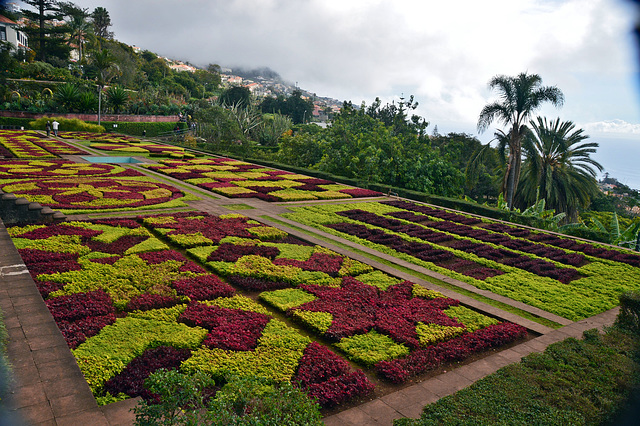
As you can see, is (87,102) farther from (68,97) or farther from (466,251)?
(466,251)

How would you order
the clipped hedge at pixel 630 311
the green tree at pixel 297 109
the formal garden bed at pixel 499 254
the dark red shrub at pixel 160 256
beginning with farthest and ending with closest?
the green tree at pixel 297 109, the formal garden bed at pixel 499 254, the dark red shrub at pixel 160 256, the clipped hedge at pixel 630 311

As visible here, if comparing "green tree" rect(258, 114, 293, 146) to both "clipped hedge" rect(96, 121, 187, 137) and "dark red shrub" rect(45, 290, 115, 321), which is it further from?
"dark red shrub" rect(45, 290, 115, 321)

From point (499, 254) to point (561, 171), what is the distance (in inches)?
569

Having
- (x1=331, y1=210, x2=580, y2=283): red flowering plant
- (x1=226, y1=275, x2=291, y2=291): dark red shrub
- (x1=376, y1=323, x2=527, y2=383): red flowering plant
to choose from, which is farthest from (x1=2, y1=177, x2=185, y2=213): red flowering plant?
(x1=376, y1=323, x2=527, y2=383): red flowering plant

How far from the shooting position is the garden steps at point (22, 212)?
10.6 meters

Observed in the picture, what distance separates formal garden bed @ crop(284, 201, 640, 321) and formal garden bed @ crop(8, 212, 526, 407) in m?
1.89

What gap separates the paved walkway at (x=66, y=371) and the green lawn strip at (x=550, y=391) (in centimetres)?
35

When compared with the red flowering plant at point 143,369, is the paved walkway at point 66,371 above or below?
above

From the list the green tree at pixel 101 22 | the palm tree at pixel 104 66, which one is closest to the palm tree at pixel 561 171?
the palm tree at pixel 104 66

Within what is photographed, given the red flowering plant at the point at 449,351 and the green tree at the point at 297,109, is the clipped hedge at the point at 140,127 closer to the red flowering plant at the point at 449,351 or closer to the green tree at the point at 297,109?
the green tree at the point at 297,109

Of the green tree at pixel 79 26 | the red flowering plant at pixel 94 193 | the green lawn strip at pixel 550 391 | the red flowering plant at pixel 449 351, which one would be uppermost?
the green tree at pixel 79 26

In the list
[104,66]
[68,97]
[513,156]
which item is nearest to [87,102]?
[68,97]

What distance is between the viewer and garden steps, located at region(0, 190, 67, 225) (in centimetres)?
1055

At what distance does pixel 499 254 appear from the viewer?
11477 mm
